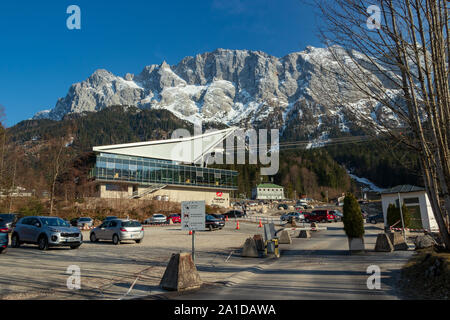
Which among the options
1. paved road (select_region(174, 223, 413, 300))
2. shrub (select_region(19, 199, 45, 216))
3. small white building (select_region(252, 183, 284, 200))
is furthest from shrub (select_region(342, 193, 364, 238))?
small white building (select_region(252, 183, 284, 200))

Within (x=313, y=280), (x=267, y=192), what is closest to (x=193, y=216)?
(x=313, y=280)

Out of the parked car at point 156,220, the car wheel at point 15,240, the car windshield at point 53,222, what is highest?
the car windshield at point 53,222

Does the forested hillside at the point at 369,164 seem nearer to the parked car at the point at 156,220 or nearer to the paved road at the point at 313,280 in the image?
the parked car at the point at 156,220

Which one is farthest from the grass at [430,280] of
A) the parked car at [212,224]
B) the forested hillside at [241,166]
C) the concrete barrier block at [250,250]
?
the forested hillside at [241,166]

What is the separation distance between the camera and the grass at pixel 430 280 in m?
6.79

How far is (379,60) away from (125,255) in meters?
13.5

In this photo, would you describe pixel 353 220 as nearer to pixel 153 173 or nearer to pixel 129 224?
pixel 129 224

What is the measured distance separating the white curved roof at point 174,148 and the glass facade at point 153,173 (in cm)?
140

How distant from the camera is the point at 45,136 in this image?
42.3m

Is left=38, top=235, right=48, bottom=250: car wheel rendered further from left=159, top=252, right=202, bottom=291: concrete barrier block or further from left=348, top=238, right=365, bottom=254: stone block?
left=348, top=238, right=365, bottom=254: stone block

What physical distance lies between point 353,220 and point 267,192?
118 metres

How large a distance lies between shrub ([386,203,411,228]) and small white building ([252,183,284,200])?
327 feet

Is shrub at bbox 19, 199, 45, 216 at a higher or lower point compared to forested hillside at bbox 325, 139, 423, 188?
lower

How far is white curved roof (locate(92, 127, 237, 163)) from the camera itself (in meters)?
64.6
